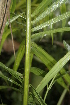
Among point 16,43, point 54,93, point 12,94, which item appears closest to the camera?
point 12,94

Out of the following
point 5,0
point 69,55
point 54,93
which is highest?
point 5,0

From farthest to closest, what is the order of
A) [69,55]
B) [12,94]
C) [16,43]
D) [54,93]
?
[16,43] → [54,93] → [12,94] → [69,55]

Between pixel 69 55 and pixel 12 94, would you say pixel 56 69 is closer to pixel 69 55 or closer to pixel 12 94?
pixel 69 55

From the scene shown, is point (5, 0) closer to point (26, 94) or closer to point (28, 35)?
point (28, 35)

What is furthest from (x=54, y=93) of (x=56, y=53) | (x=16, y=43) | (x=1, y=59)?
(x=16, y=43)

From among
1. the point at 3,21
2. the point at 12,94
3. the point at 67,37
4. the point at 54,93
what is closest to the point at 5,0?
the point at 3,21

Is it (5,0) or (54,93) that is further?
(54,93)

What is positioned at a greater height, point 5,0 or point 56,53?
point 5,0
